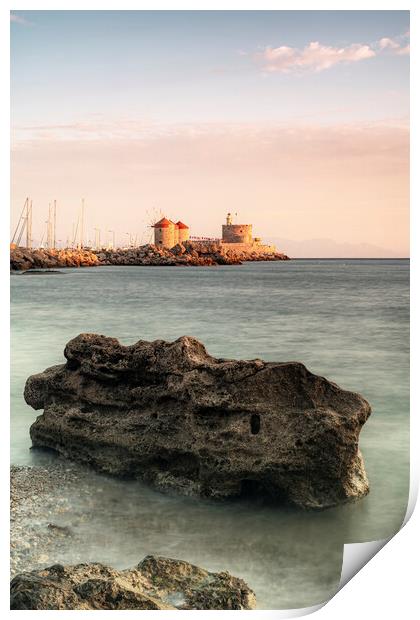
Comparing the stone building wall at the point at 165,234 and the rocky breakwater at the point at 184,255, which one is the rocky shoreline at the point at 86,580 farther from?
→ the rocky breakwater at the point at 184,255

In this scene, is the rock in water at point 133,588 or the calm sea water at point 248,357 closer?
the rock in water at point 133,588

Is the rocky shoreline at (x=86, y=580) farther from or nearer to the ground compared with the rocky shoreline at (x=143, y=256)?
nearer to the ground

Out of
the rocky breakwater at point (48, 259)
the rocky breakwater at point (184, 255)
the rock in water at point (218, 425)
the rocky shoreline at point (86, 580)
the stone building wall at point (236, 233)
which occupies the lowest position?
the rocky shoreline at point (86, 580)

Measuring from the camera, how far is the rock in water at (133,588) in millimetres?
2582

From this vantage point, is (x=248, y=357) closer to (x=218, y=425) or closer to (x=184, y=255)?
(x=218, y=425)

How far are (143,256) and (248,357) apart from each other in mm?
10622

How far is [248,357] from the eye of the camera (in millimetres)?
6711

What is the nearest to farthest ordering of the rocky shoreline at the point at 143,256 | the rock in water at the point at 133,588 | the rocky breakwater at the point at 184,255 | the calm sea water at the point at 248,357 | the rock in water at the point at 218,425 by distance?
1. the rock in water at the point at 133,588
2. the calm sea water at the point at 248,357
3. the rock in water at the point at 218,425
4. the rocky shoreline at the point at 143,256
5. the rocky breakwater at the point at 184,255

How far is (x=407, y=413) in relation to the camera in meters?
4.88

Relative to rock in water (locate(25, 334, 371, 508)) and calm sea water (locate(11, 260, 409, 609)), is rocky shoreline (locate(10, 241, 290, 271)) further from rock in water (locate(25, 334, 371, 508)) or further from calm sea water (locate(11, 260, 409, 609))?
rock in water (locate(25, 334, 371, 508))

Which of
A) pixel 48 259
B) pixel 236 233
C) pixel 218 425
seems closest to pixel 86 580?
pixel 218 425

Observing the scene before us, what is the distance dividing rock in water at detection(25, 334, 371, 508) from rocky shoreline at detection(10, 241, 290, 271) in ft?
26.4

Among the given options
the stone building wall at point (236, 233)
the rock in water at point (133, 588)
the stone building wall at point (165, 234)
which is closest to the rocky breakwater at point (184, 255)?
the stone building wall at point (236, 233)

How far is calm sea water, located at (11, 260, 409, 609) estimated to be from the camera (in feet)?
10.7
